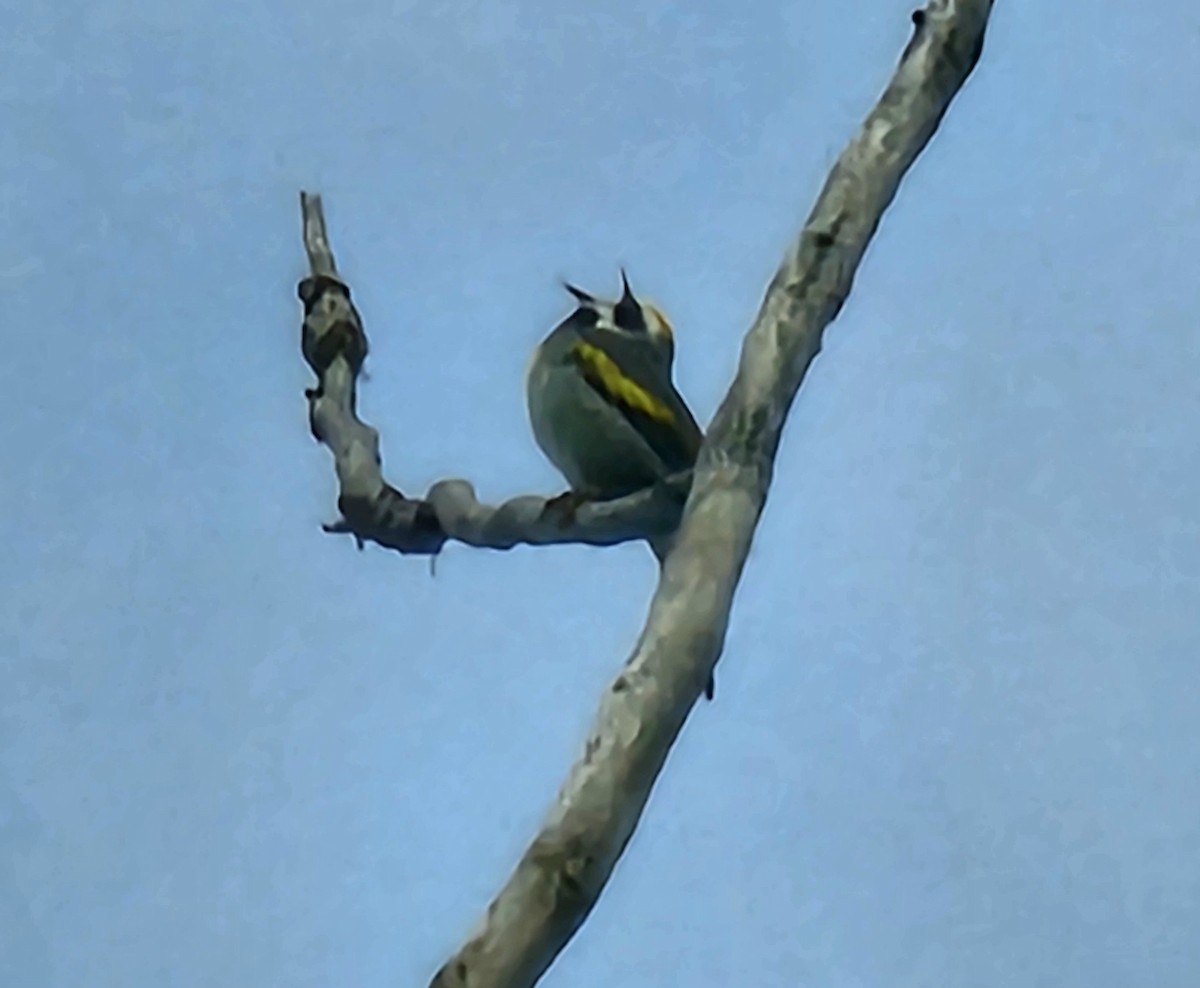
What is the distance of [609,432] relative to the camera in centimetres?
283

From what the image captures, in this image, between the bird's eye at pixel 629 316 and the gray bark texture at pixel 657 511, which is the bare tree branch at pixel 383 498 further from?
the bird's eye at pixel 629 316

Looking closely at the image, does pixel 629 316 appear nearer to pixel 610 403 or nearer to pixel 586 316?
→ pixel 586 316

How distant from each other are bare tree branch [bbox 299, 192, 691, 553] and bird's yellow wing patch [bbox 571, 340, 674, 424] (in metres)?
0.29

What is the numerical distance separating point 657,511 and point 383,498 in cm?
46

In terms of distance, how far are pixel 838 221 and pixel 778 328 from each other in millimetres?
163

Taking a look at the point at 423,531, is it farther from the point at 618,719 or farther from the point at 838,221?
the point at 618,719

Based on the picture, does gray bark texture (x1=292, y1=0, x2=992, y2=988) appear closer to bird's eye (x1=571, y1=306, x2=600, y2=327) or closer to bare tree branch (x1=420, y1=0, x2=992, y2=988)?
bare tree branch (x1=420, y1=0, x2=992, y2=988)

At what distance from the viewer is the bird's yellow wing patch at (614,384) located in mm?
2850

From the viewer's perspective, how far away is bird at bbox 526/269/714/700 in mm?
2789

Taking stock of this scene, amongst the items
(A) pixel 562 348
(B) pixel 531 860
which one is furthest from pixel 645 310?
(B) pixel 531 860

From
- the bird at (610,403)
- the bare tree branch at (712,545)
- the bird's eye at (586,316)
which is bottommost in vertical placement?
the bare tree branch at (712,545)

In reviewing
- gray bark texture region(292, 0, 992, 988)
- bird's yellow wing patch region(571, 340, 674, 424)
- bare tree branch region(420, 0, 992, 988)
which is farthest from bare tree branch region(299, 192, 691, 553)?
bare tree branch region(420, 0, 992, 988)

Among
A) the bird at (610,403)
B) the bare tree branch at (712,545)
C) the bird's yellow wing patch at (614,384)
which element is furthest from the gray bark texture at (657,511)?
the bird's yellow wing patch at (614,384)

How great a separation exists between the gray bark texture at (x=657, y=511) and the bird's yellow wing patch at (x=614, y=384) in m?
0.35
